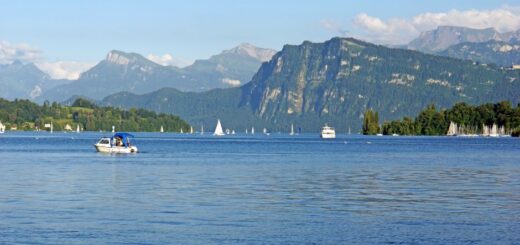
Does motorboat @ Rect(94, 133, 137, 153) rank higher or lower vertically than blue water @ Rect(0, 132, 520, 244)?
higher

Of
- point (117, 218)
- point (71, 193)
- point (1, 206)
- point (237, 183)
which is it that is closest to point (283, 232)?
point (117, 218)

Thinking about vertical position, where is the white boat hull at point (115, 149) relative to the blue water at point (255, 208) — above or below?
above

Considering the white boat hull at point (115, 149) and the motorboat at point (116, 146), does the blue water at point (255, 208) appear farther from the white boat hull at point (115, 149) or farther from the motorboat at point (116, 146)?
the motorboat at point (116, 146)

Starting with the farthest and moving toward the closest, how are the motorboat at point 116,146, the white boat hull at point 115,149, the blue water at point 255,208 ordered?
the motorboat at point 116,146 < the white boat hull at point 115,149 < the blue water at point 255,208

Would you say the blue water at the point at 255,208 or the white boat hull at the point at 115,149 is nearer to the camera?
the blue water at the point at 255,208

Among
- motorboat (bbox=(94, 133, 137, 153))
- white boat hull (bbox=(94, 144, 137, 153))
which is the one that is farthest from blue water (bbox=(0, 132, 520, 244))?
motorboat (bbox=(94, 133, 137, 153))

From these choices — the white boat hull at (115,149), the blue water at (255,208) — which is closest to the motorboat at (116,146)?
the white boat hull at (115,149)

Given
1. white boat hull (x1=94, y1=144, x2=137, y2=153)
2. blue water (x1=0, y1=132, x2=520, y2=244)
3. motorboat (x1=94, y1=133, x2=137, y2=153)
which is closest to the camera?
blue water (x1=0, y1=132, x2=520, y2=244)

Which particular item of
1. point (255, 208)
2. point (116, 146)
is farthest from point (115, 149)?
point (255, 208)

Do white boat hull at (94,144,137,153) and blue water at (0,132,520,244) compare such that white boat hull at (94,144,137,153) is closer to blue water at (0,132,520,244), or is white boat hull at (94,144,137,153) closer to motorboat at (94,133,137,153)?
motorboat at (94,133,137,153)

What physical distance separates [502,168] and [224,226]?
71.4 meters

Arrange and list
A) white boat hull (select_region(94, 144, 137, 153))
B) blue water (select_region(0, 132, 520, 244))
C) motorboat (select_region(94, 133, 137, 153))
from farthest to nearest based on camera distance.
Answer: motorboat (select_region(94, 133, 137, 153)), white boat hull (select_region(94, 144, 137, 153)), blue water (select_region(0, 132, 520, 244))

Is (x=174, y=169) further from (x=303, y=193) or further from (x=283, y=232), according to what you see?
(x=283, y=232)

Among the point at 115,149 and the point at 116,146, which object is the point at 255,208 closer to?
the point at 115,149
